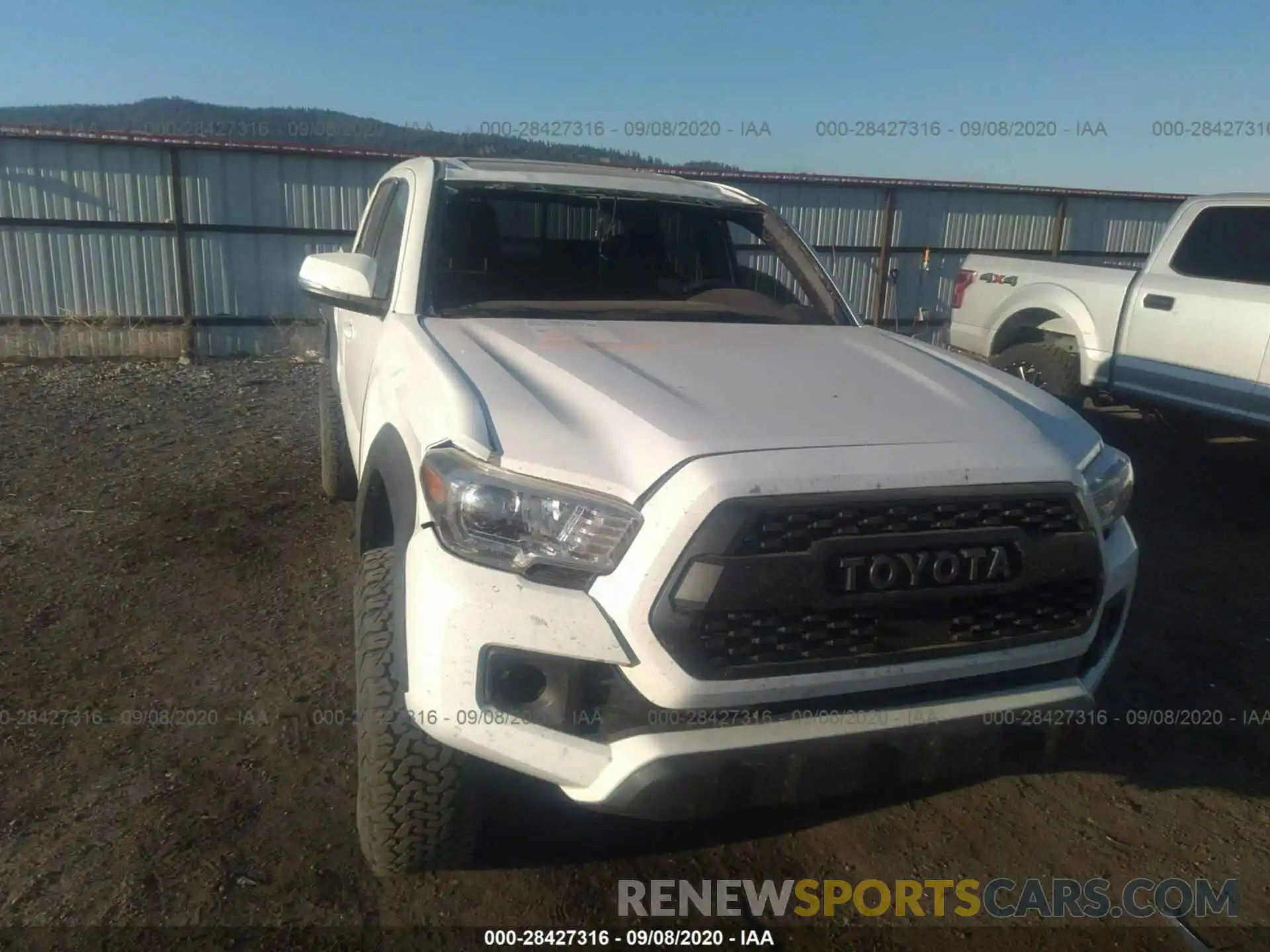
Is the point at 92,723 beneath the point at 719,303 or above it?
beneath

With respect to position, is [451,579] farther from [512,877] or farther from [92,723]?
[92,723]

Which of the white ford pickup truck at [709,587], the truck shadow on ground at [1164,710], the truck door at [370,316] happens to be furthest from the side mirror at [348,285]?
the truck shadow on ground at [1164,710]

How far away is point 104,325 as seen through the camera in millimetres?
10844

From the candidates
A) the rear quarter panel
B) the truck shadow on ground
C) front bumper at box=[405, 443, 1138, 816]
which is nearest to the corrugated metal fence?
the rear quarter panel

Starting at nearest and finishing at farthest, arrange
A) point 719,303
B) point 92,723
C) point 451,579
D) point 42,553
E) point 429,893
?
point 451,579 → point 429,893 → point 92,723 → point 719,303 → point 42,553

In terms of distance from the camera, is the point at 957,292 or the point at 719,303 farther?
the point at 957,292

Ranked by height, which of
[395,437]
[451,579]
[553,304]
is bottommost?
[451,579]

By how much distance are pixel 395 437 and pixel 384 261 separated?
151 centimetres

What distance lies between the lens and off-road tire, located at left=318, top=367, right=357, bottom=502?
16.6 feet

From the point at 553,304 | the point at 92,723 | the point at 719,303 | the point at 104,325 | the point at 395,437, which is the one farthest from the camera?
the point at 104,325

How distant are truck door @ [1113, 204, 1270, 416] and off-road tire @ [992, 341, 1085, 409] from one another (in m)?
0.34

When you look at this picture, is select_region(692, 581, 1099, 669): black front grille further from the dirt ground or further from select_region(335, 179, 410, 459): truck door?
select_region(335, 179, 410, 459): truck door

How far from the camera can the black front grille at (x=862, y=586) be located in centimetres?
199

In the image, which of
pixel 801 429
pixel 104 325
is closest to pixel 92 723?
pixel 801 429
